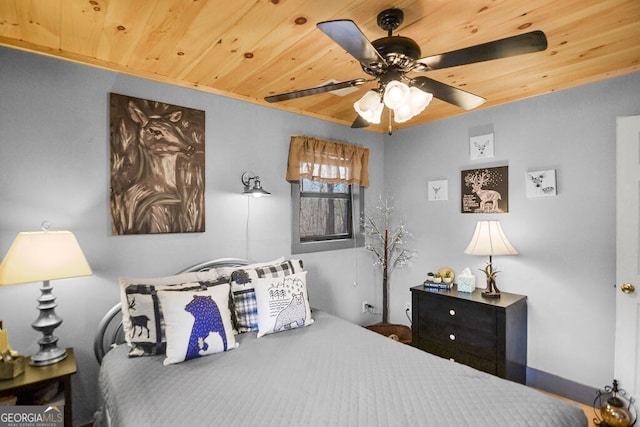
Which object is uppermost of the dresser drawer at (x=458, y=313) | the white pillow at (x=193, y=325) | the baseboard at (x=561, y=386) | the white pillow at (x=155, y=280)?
the white pillow at (x=155, y=280)

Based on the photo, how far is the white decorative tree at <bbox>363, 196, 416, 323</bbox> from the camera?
358 cm

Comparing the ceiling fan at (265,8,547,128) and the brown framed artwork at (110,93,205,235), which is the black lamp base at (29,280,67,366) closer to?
the brown framed artwork at (110,93,205,235)

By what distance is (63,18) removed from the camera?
1649mm

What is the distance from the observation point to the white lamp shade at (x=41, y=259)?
165 cm

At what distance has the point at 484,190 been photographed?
118 inches

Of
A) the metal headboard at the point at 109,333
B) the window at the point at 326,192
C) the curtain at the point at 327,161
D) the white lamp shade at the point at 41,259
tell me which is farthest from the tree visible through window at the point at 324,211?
the white lamp shade at the point at 41,259

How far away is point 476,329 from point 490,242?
27.4 inches

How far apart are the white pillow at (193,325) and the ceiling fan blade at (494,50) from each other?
5.54ft

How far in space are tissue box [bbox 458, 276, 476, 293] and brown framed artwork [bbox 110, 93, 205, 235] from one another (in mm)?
2193

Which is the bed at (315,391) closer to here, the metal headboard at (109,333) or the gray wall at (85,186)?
the metal headboard at (109,333)

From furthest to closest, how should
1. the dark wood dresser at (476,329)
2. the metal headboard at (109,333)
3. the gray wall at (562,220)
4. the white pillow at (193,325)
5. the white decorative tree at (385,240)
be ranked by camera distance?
1. the white decorative tree at (385,240)
2. the dark wood dresser at (476,329)
3. the gray wall at (562,220)
4. the metal headboard at (109,333)
5. the white pillow at (193,325)

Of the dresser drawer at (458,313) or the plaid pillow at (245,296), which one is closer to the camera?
the plaid pillow at (245,296)

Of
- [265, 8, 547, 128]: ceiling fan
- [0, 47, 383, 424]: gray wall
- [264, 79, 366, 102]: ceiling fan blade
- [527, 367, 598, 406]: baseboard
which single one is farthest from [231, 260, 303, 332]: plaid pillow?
[527, 367, 598, 406]: baseboard

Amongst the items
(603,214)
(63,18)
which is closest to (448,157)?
(603,214)
